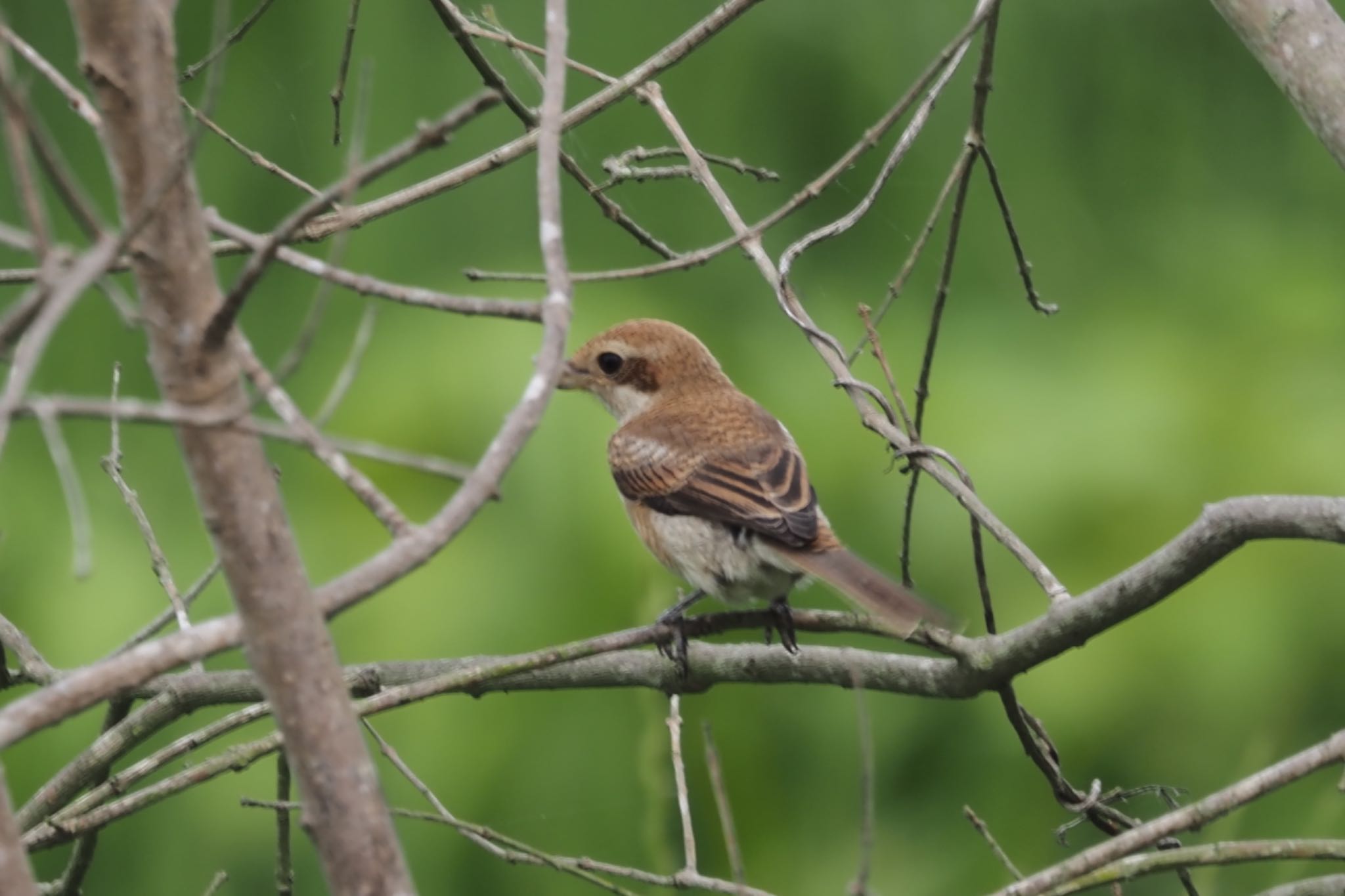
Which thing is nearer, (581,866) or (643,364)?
(581,866)

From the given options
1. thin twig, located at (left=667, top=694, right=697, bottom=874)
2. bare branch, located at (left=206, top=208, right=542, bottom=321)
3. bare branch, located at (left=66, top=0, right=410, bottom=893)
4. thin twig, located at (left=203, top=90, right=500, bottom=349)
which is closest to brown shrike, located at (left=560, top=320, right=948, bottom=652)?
thin twig, located at (left=667, top=694, right=697, bottom=874)

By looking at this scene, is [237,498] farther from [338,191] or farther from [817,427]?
[817,427]

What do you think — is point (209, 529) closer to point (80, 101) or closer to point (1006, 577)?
point (80, 101)

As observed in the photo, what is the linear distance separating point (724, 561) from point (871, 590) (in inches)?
17.2

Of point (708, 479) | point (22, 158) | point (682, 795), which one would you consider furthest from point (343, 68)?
point (22, 158)

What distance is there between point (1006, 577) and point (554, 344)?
189 cm

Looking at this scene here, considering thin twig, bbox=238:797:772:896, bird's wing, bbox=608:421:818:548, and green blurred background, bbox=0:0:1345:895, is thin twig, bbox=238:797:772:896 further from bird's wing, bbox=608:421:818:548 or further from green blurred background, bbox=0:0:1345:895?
green blurred background, bbox=0:0:1345:895

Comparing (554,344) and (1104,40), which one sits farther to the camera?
(1104,40)

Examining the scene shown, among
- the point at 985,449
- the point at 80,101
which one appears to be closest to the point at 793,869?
the point at 985,449

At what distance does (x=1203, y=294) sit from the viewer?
333 centimetres

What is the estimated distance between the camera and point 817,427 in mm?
3141

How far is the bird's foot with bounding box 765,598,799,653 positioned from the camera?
2.06 metres

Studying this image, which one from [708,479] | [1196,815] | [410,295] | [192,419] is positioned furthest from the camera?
[708,479]

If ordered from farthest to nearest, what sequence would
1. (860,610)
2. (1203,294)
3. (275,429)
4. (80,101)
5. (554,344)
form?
1. (1203,294)
2. (860,610)
3. (80,101)
4. (554,344)
5. (275,429)
